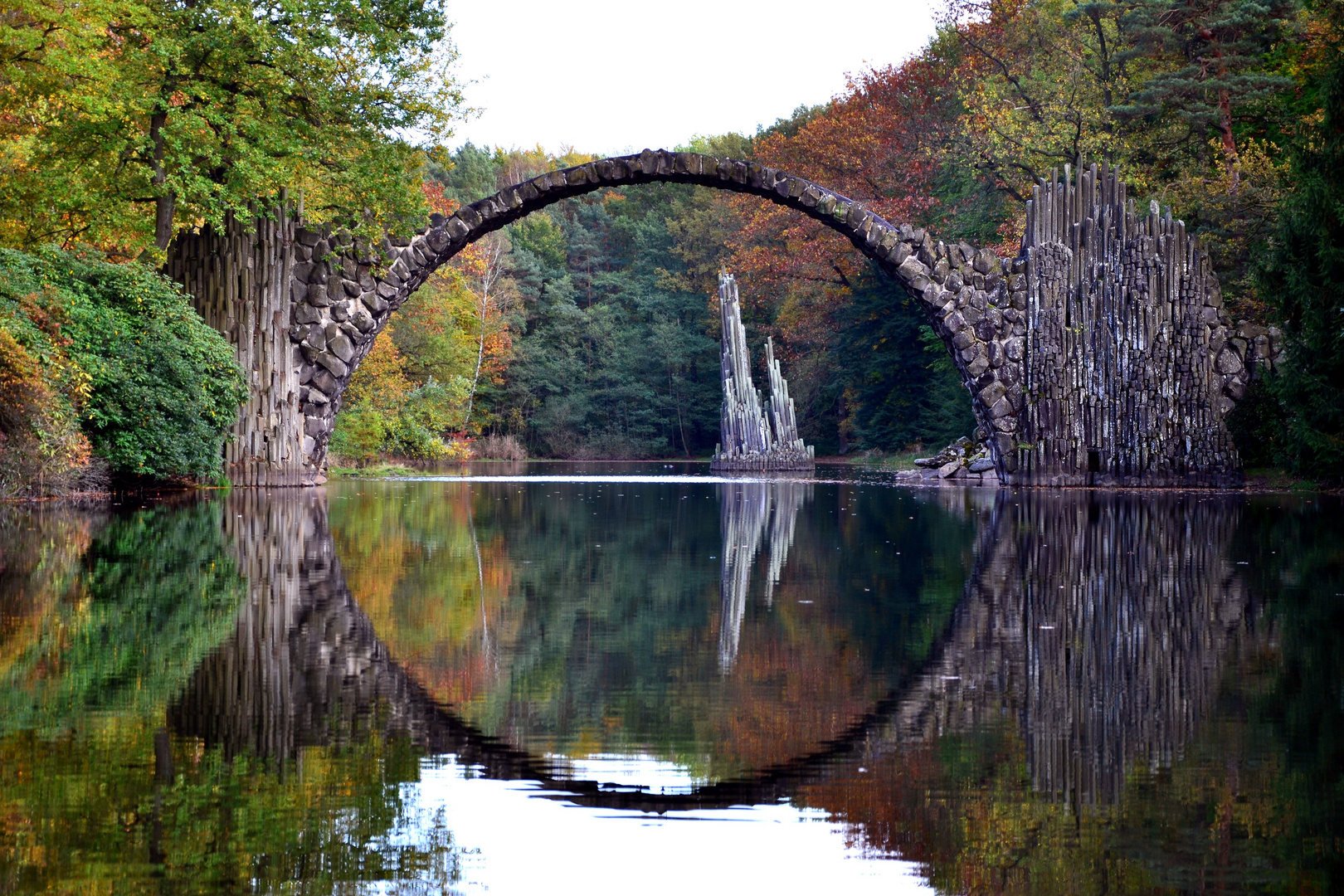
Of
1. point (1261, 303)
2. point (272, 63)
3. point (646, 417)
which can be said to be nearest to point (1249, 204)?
point (1261, 303)

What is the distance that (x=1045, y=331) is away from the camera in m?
20.2

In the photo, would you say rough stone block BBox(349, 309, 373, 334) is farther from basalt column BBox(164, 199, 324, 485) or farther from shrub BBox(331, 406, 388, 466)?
shrub BBox(331, 406, 388, 466)

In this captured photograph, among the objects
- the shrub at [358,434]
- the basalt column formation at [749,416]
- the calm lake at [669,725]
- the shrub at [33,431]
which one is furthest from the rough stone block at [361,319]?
the basalt column formation at [749,416]

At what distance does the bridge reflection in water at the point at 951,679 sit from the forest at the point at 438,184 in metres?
7.65

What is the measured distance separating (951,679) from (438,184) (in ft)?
132

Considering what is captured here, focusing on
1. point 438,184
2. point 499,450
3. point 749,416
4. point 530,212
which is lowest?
point 499,450

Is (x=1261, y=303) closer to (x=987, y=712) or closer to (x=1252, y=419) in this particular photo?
(x=1252, y=419)

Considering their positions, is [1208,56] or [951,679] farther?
[1208,56]

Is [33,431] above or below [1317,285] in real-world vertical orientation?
below

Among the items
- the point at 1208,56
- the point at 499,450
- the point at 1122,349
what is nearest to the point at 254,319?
the point at 1122,349

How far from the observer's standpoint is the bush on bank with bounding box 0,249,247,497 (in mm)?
13898

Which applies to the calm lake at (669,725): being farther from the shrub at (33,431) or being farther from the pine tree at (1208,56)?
Answer: the pine tree at (1208,56)

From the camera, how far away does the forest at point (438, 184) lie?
16375 millimetres

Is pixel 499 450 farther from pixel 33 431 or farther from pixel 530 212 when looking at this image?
pixel 33 431
